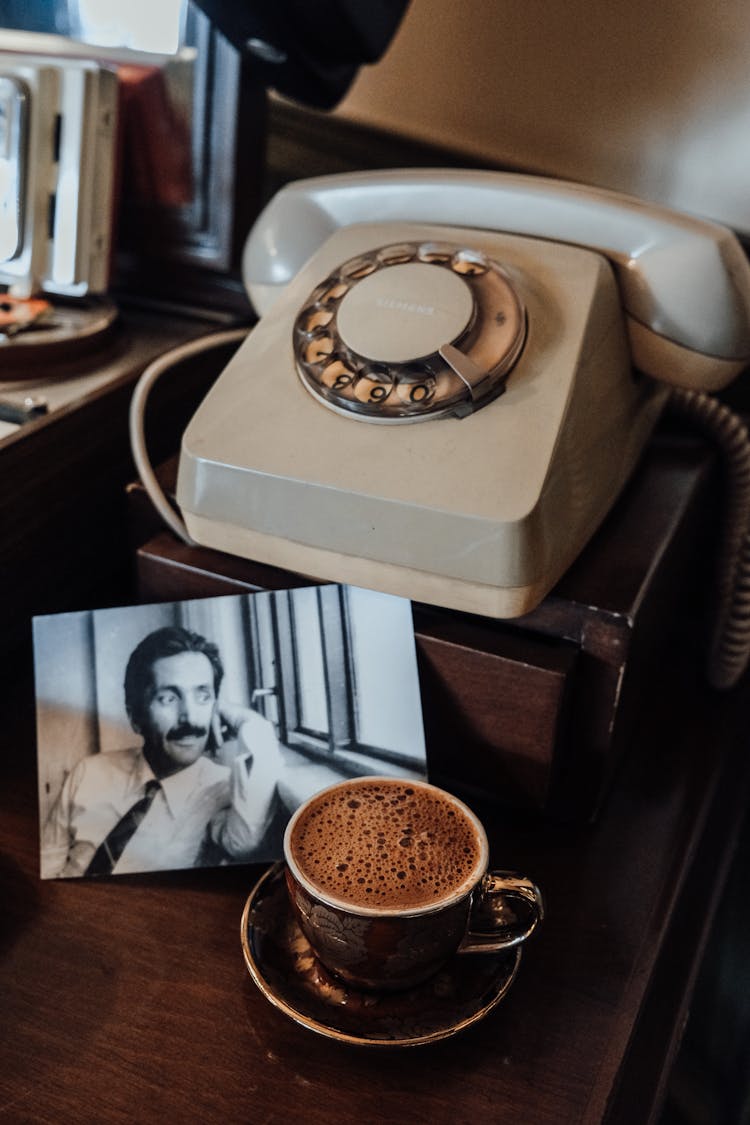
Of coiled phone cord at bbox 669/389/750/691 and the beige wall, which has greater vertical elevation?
the beige wall

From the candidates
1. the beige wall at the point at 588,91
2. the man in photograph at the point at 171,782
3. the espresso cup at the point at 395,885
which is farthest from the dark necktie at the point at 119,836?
the beige wall at the point at 588,91

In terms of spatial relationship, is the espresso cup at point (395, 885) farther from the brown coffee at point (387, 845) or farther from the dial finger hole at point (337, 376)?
the dial finger hole at point (337, 376)

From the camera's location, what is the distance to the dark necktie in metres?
0.56

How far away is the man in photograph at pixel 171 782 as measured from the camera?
1.86ft

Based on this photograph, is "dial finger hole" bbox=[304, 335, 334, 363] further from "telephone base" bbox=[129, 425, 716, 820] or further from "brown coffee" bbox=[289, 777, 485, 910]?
→ "brown coffee" bbox=[289, 777, 485, 910]

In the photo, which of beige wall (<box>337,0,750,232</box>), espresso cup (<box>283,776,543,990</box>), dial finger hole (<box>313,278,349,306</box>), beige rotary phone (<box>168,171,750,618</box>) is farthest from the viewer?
beige wall (<box>337,0,750,232</box>)

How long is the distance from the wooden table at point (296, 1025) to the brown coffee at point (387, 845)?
79 mm

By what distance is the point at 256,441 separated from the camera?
594mm

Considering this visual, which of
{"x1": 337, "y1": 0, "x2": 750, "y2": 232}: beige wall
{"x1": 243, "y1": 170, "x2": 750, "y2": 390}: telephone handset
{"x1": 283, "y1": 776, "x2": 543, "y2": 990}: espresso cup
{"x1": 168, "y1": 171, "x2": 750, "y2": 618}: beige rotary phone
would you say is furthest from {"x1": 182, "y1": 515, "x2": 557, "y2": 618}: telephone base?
{"x1": 337, "y1": 0, "x2": 750, "y2": 232}: beige wall

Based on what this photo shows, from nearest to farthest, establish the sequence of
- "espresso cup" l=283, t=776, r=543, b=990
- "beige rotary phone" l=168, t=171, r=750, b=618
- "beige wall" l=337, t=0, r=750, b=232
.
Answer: "espresso cup" l=283, t=776, r=543, b=990 → "beige rotary phone" l=168, t=171, r=750, b=618 → "beige wall" l=337, t=0, r=750, b=232

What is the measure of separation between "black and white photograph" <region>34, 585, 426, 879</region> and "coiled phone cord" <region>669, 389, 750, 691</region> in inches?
11.3

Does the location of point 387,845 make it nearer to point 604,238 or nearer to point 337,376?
point 337,376

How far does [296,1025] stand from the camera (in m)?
0.49

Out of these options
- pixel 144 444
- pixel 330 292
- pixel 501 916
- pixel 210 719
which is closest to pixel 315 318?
pixel 330 292
